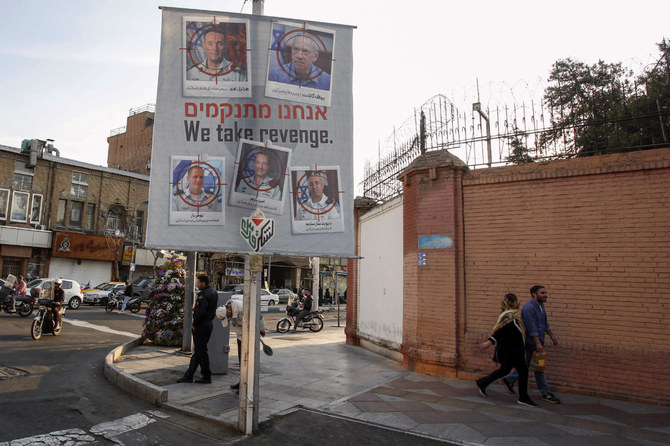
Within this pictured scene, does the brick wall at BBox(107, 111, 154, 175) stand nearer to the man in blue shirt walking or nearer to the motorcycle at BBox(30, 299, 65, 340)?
the motorcycle at BBox(30, 299, 65, 340)

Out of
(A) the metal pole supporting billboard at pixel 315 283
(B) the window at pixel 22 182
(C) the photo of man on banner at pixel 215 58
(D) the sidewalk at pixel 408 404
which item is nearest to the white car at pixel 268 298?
(A) the metal pole supporting billboard at pixel 315 283

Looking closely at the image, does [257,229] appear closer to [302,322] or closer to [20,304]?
[302,322]

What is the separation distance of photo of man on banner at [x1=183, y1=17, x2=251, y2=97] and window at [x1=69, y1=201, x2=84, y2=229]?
32930 mm

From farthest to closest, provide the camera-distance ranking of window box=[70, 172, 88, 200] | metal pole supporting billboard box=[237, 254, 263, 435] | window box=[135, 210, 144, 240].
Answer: window box=[135, 210, 144, 240], window box=[70, 172, 88, 200], metal pole supporting billboard box=[237, 254, 263, 435]

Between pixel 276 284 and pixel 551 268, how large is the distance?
40525mm

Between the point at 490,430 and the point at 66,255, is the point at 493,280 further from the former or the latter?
the point at 66,255

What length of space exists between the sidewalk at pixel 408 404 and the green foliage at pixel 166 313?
4.98 ft

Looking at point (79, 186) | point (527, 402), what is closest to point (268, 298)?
point (79, 186)

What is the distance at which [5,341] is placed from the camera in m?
10.7

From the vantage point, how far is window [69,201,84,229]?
3338 cm

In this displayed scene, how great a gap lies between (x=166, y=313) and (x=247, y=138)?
6.82 metres

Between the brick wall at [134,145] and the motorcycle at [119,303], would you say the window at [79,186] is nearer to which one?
the brick wall at [134,145]

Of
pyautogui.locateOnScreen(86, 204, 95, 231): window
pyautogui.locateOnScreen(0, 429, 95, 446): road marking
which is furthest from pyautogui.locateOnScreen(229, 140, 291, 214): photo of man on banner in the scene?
pyautogui.locateOnScreen(86, 204, 95, 231): window

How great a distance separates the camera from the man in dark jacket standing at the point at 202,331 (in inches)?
286
